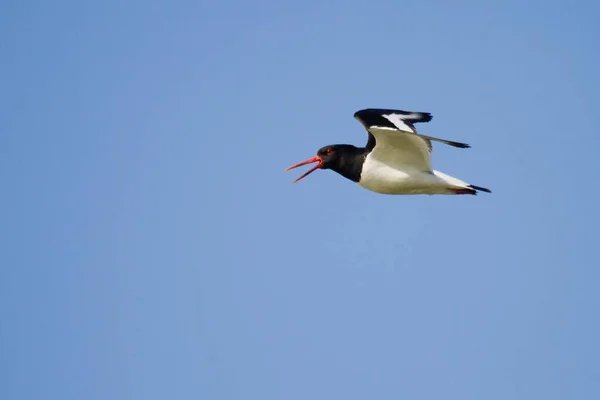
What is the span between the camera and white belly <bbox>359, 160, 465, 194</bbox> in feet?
40.7

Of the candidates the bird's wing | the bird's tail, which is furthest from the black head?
the bird's tail

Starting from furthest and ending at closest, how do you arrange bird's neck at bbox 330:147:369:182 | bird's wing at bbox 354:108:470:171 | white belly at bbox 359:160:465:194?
bird's neck at bbox 330:147:369:182 < white belly at bbox 359:160:465:194 < bird's wing at bbox 354:108:470:171

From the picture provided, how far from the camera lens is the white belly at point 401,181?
12398 millimetres

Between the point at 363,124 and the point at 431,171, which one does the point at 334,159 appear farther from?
the point at 431,171

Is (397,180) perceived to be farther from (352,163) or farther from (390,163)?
(352,163)

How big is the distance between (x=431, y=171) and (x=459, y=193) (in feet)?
1.57

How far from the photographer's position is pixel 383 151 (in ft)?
40.9

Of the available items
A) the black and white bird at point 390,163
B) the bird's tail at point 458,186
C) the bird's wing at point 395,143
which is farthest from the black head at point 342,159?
the bird's tail at point 458,186

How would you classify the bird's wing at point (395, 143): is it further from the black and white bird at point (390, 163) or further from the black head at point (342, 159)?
the black head at point (342, 159)

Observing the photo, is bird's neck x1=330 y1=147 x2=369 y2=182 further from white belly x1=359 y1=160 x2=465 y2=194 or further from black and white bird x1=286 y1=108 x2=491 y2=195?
white belly x1=359 y1=160 x2=465 y2=194

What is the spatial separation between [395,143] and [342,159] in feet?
3.86

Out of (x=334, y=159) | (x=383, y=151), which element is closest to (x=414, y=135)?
(x=383, y=151)

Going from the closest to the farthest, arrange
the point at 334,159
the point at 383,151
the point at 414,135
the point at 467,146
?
the point at 467,146, the point at 414,135, the point at 383,151, the point at 334,159

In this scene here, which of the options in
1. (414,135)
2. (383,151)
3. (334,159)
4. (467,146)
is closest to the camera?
(467,146)
